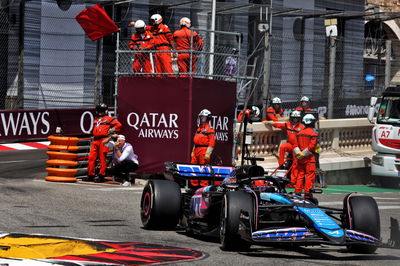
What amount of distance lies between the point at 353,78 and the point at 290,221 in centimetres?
1674

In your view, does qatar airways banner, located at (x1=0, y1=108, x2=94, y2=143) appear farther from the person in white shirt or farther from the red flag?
the person in white shirt

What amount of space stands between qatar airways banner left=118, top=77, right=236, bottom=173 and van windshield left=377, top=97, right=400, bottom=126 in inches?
200

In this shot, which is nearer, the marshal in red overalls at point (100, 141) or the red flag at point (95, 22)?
the marshal in red overalls at point (100, 141)

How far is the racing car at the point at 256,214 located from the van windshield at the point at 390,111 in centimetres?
1145

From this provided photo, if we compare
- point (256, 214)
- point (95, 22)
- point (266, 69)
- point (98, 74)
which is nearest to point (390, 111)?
point (266, 69)

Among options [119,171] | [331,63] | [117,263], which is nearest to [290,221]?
[117,263]

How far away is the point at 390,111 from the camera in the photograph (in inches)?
907

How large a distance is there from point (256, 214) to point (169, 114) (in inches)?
→ 345

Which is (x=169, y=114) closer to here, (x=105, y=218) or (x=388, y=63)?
(x=105, y=218)

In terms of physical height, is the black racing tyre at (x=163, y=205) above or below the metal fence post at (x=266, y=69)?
below

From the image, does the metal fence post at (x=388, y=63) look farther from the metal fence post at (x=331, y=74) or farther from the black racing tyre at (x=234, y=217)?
the black racing tyre at (x=234, y=217)

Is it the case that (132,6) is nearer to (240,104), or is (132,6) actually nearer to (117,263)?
(240,104)

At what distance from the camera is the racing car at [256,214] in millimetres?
10008

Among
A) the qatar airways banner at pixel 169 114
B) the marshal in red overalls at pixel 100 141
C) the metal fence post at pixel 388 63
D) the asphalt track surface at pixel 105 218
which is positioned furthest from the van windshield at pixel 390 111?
the marshal in red overalls at pixel 100 141
